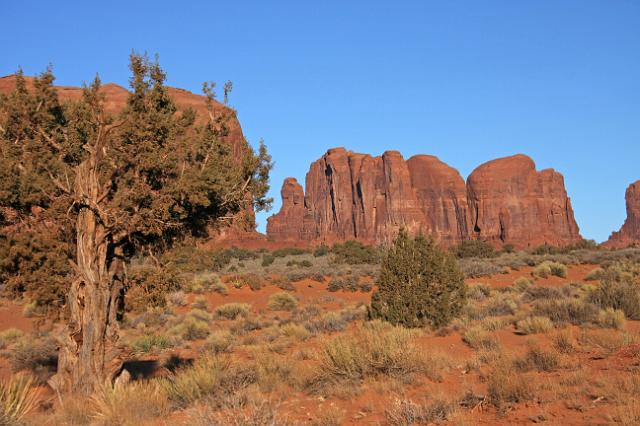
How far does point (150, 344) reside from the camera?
57.0ft

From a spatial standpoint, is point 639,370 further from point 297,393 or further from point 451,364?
point 297,393

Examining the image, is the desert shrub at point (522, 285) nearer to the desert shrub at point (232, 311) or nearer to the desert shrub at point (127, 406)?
the desert shrub at point (232, 311)

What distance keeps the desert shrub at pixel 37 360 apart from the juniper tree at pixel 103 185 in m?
5.06

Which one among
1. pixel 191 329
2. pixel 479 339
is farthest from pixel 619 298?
pixel 191 329

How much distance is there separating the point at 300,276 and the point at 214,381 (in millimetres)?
29922

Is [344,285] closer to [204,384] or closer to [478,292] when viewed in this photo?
[478,292]

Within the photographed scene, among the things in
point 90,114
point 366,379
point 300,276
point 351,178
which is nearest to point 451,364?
point 366,379

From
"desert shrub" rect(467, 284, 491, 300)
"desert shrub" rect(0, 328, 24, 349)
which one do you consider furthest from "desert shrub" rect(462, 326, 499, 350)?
"desert shrub" rect(0, 328, 24, 349)

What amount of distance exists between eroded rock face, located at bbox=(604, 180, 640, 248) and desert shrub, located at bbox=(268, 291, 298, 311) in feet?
398

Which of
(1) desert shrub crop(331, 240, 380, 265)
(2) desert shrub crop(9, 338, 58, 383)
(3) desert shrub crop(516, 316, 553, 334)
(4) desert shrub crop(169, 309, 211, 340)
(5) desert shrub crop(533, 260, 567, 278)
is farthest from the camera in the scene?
(1) desert shrub crop(331, 240, 380, 265)

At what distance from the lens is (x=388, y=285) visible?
17438mm

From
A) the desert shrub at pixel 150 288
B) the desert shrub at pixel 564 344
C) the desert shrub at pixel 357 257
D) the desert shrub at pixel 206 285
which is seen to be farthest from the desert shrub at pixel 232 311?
the desert shrub at pixel 357 257

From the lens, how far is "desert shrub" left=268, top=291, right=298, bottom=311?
26938 millimetres

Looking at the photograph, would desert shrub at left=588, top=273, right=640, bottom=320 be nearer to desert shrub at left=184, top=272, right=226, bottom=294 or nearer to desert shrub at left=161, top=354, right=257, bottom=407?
desert shrub at left=161, top=354, right=257, bottom=407
